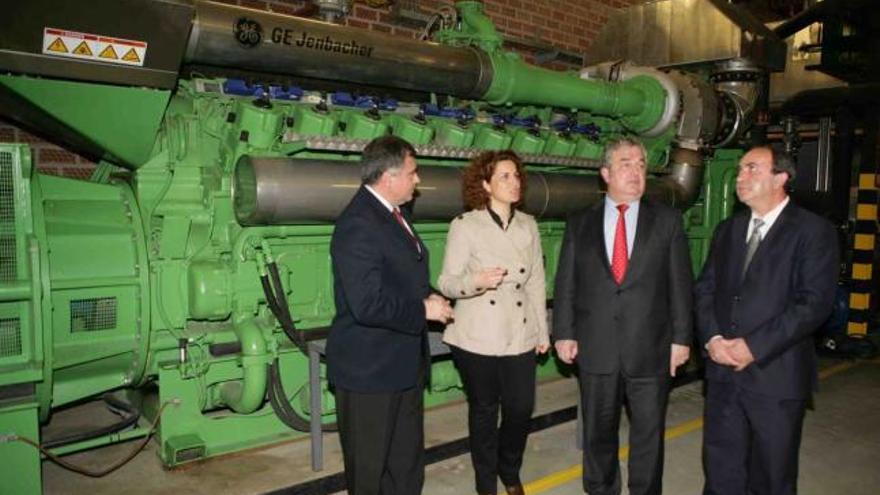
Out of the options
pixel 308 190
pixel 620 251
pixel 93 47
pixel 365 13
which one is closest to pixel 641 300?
pixel 620 251

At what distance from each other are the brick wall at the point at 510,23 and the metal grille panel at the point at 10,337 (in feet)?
5.18

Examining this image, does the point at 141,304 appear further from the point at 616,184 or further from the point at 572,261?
the point at 616,184

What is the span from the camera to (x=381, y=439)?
8.61ft

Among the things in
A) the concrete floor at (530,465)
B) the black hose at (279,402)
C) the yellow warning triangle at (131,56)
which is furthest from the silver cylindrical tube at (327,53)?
the concrete floor at (530,465)

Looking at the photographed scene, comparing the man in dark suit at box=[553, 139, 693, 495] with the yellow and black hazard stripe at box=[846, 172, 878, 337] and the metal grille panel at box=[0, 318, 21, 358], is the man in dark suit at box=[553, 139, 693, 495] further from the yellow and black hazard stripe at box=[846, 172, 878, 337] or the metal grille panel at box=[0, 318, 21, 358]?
the yellow and black hazard stripe at box=[846, 172, 878, 337]

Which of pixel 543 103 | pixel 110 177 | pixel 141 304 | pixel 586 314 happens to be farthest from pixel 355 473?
pixel 543 103

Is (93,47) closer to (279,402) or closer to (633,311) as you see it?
(279,402)

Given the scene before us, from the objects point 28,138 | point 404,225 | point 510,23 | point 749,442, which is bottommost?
point 749,442

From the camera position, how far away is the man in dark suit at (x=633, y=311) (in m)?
3.01

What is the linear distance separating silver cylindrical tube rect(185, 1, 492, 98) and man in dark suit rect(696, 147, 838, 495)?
1932mm

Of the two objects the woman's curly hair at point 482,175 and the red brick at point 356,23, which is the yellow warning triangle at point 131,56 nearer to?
the woman's curly hair at point 482,175

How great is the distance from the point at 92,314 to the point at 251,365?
83cm

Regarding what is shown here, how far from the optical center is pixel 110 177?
399cm

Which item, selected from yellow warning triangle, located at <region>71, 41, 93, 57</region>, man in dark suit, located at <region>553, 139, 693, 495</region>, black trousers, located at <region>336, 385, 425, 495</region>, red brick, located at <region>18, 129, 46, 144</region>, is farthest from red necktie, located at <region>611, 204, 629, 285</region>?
red brick, located at <region>18, 129, 46, 144</region>
